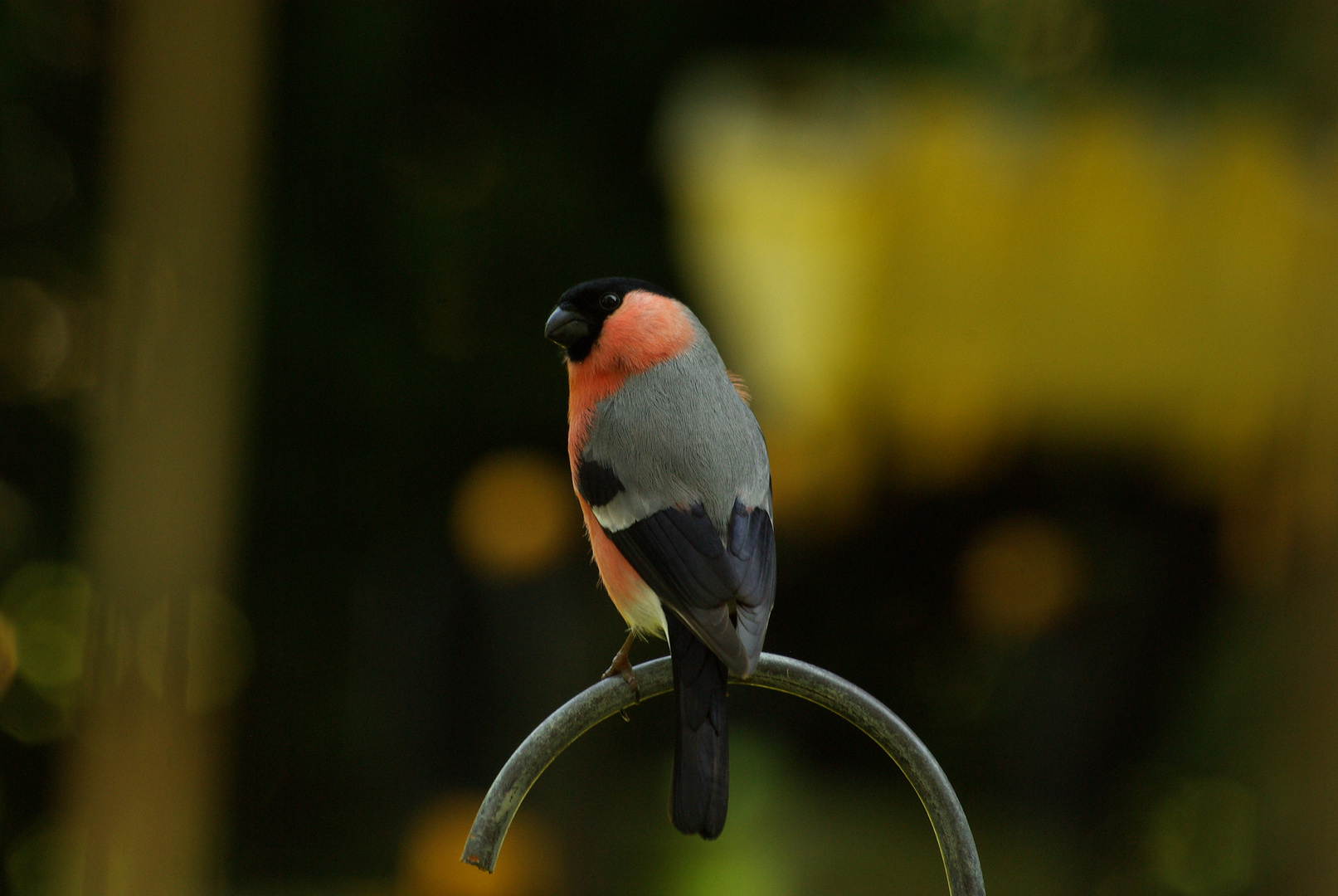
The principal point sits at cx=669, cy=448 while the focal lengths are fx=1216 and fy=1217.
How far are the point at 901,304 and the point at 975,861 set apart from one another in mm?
2359

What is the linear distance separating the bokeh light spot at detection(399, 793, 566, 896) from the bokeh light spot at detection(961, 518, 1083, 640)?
1462 mm

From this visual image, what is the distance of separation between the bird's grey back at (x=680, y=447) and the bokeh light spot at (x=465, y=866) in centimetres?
208

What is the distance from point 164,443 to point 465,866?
4.27 feet

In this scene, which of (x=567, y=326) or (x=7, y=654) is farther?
(x=7, y=654)

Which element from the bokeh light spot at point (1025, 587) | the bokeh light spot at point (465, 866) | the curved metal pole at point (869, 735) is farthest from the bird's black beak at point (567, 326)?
the bokeh light spot at point (1025, 587)

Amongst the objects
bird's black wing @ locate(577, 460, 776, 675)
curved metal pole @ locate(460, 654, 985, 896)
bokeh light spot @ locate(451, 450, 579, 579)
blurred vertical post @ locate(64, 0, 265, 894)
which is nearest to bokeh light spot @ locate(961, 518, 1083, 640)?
bokeh light spot @ locate(451, 450, 579, 579)

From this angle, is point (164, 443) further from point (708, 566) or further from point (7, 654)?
point (708, 566)

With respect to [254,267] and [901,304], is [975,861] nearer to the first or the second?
[901,304]

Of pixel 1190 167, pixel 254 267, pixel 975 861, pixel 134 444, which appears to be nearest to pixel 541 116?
pixel 254 267

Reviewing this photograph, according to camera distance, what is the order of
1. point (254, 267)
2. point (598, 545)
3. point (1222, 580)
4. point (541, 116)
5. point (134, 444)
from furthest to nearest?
1. point (1222, 580)
2. point (541, 116)
3. point (254, 267)
4. point (134, 444)
5. point (598, 545)

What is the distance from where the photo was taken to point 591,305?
1391 mm

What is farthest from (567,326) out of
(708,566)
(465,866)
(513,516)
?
(465,866)

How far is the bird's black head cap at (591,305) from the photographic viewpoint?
1373 mm

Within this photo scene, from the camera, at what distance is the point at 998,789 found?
3.70 m
